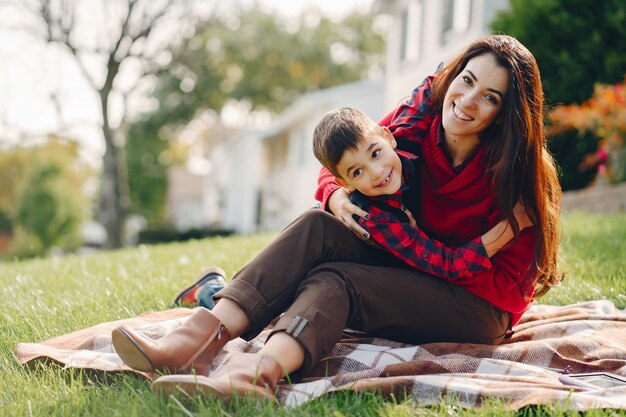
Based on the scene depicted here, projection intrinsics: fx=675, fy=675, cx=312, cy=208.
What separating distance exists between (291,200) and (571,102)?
12.6 metres

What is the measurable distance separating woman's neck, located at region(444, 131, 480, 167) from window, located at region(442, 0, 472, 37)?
8997mm

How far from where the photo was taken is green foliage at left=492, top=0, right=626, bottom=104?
8438 mm

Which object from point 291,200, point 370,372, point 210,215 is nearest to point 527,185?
point 370,372

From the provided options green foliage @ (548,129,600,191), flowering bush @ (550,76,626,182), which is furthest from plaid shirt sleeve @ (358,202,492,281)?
green foliage @ (548,129,600,191)

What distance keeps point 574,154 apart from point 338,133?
7.12 m

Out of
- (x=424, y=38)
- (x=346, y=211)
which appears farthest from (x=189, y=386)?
(x=424, y=38)

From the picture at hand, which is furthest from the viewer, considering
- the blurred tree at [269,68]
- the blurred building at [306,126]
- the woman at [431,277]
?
the blurred tree at [269,68]

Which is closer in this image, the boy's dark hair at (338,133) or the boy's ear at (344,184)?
the boy's dark hair at (338,133)

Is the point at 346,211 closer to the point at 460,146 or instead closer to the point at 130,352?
the point at 460,146

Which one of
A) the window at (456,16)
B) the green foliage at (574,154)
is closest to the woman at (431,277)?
the green foliage at (574,154)

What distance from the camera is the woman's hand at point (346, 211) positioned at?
2684 millimetres

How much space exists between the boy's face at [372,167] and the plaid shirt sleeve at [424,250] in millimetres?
96

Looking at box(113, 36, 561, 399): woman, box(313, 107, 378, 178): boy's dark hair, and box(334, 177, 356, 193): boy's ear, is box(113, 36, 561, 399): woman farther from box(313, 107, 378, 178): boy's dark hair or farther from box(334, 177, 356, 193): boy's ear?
box(313, 107, 378, 178): boy's dark hair

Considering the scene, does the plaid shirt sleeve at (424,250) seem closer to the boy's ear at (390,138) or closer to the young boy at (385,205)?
the young boy at (385,205)
